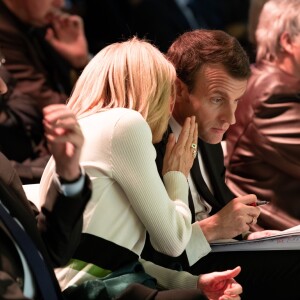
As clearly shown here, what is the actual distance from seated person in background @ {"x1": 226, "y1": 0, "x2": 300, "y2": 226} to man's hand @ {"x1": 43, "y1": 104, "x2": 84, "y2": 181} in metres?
1.50

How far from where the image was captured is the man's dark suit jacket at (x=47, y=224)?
2076mm

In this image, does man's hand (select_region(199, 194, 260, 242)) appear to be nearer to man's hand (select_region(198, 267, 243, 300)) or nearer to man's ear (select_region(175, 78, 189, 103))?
man's hand (select_region(198, 267, 243, 300))

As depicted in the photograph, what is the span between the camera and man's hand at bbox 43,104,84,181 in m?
1.96

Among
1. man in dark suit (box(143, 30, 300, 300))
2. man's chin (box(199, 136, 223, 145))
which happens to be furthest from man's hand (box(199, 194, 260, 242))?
man's chin (box(199, 136, 223, 145))

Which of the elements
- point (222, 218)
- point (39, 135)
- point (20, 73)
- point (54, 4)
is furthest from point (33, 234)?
point (54, 4)

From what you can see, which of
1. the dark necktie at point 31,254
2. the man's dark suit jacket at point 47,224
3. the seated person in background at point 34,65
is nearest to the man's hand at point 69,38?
the seated person in background at point 34,65

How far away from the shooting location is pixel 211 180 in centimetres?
301

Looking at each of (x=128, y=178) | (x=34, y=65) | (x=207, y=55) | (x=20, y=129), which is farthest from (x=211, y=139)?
(x=34, y=65)

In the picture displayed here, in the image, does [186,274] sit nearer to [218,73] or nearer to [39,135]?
[218,73]

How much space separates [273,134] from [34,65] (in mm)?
1368

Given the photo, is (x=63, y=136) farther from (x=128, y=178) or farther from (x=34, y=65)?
(x=34, y=65)

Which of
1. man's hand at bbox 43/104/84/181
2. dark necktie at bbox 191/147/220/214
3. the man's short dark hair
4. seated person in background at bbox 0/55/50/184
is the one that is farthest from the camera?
seated person in background at bbox 0/55/50/184

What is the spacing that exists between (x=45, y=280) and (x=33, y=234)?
129mm

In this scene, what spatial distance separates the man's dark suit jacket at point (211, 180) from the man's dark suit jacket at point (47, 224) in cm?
47
